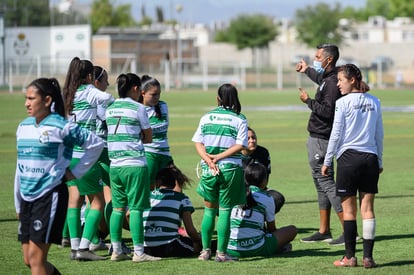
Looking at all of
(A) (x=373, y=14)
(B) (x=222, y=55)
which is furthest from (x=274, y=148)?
(A) (x=373, y=14)

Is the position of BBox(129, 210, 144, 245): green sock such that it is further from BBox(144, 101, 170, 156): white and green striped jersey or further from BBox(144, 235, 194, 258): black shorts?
BBox(144, 101, 170, 156): white and green striped jersey

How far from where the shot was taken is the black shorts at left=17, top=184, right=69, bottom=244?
22.6 ft

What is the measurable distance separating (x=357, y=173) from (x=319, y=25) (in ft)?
300

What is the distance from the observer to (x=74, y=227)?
30.4 ft

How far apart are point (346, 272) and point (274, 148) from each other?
13.1 m

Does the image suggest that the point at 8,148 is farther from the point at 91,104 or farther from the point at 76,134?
the point at 76,134

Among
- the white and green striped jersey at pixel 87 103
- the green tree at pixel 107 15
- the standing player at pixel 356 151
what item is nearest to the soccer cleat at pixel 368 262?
the standing player at pixel 356 151

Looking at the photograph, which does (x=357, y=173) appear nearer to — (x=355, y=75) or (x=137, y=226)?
(x=355, y=75)

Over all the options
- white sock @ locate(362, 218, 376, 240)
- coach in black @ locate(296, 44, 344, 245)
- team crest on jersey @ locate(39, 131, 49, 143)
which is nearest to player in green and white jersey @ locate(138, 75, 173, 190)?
coach in black @ locate(296, 44, 344, 245)

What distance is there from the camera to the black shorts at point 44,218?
22.6 ft

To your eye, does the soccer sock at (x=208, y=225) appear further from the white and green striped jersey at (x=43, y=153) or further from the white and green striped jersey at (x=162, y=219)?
the white and green striped jersey at (x=43, y=153)

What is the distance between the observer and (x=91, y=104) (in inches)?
374

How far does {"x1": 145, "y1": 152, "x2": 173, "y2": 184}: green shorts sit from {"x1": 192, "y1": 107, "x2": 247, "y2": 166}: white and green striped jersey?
120 cm

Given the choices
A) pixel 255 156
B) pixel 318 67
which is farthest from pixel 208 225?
pixel 318 67
